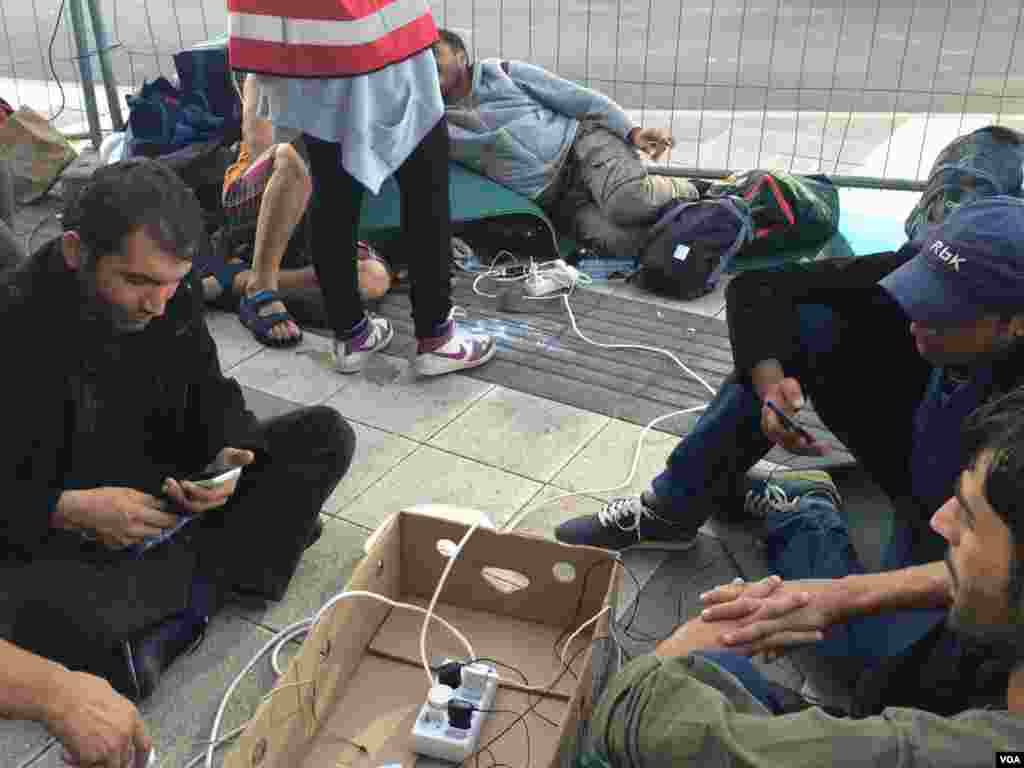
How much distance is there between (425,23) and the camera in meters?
3.36

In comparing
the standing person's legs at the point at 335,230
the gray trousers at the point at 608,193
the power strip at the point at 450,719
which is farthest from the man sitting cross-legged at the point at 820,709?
the gray trousers at the point at 608,193

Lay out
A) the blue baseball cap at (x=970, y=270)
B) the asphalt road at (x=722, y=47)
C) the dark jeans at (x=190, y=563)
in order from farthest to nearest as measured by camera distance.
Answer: the asphalt road at (x=722, y=47) < the dark jeans at (x=190, y=563) < the blue baseball cap at (x=970, y=270)

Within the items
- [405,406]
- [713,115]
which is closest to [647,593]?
→ [405,406]

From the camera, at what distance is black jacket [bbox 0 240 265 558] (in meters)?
2.15

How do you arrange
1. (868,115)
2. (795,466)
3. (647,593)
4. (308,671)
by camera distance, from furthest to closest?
(868,115) < (795,466) < (647,593) < (308,671)

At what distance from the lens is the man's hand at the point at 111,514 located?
220 cm

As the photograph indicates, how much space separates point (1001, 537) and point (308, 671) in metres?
1.36

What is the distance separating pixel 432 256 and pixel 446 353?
0.38m

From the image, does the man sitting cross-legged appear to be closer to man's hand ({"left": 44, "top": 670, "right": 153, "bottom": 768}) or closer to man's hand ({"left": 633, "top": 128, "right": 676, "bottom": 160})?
man's hand ({"left": 44, "top": 670, "right": 153, "bottom": 768})

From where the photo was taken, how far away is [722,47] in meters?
9.73

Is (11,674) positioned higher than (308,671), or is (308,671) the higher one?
(11,674)

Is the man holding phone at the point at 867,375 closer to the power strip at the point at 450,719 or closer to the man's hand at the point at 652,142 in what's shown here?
the power strip at the point at 450,719

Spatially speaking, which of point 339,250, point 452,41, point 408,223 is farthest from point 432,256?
point 452,41

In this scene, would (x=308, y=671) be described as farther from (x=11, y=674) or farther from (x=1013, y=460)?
(x=1013, y=460)
